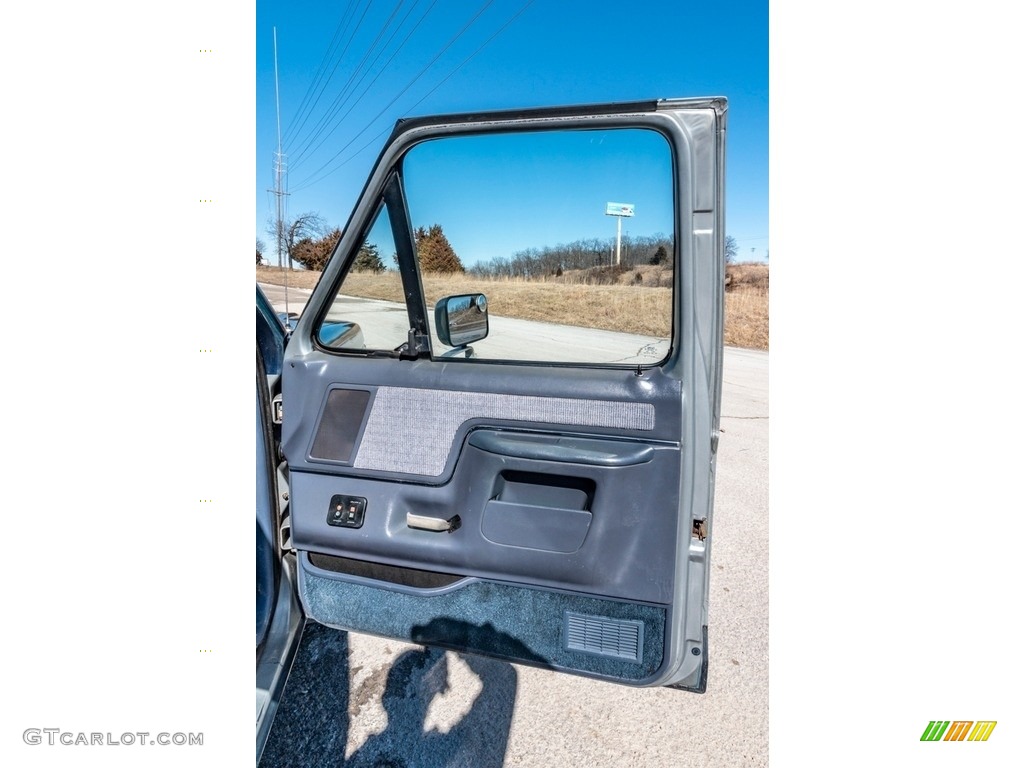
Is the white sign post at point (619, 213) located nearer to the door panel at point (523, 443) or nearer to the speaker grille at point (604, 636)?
the door panel at point (523, 443)

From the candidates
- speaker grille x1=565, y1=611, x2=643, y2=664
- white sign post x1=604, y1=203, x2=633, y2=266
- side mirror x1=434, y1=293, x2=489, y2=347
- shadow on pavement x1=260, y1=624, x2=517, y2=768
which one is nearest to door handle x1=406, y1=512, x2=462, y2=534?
speaker grille x1=565, y1=611, x2=643, y2=664

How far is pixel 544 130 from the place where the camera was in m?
1.33

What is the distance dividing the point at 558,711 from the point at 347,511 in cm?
96

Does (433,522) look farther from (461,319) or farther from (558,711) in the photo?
(558,711)

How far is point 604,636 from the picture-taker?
1388 millimetres

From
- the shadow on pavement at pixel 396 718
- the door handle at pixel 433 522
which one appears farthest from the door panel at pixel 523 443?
the shadow on pavement at pixel 396 718

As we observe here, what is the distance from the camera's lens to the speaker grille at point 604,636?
136cm

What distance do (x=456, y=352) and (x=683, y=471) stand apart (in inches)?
26.8

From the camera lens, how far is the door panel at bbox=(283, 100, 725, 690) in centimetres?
131

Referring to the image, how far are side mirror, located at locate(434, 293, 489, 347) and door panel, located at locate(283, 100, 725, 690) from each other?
0.09 feet

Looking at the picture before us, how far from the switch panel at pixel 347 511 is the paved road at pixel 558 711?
641 mm

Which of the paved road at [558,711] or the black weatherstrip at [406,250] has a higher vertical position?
the black weatherstrip at [406,250]

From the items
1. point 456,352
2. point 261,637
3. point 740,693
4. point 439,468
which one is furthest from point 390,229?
point 740,693

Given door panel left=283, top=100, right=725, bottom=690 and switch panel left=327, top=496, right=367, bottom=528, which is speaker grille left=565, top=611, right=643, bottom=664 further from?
switch panel left=327, top=496, right=367, bottom=528
